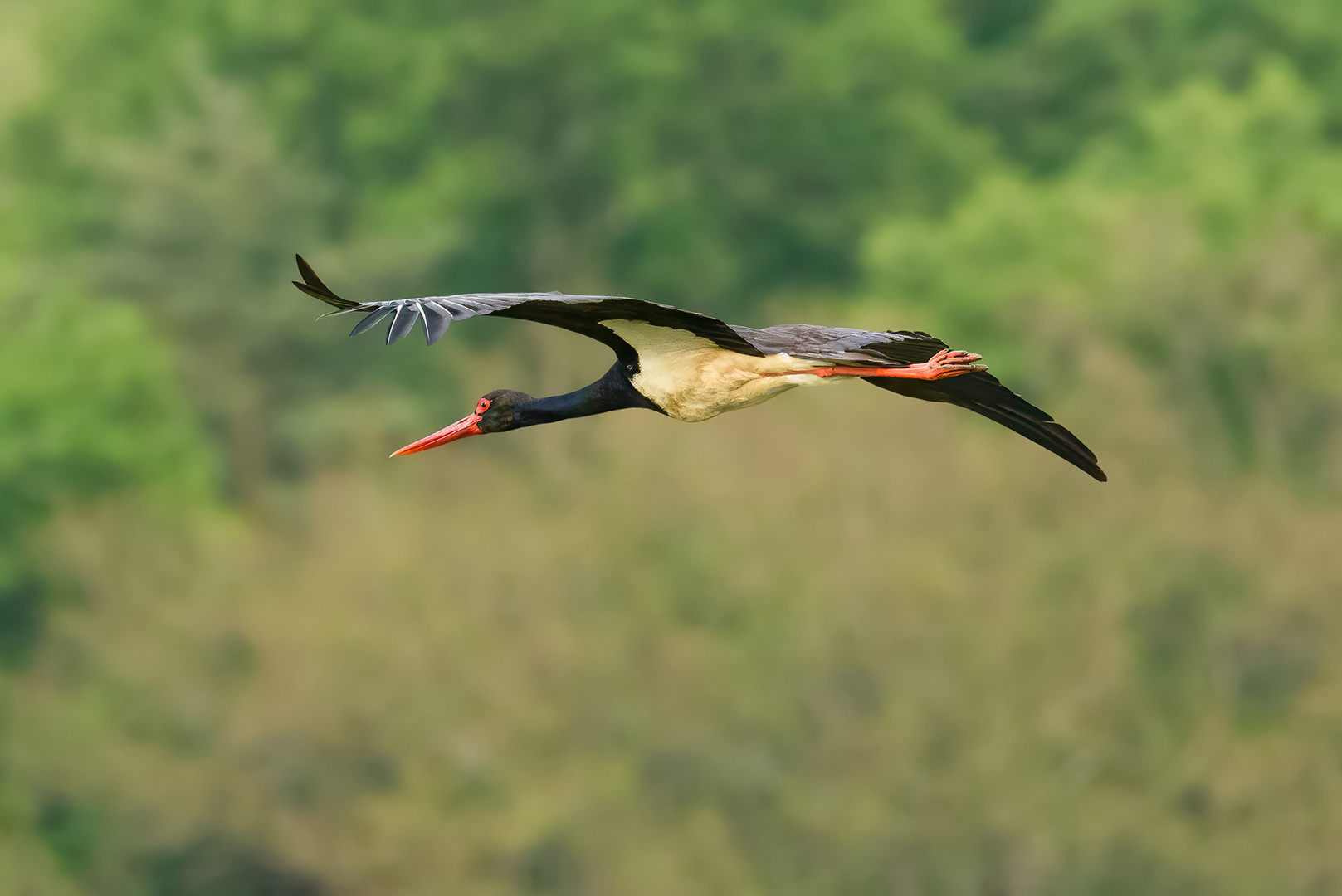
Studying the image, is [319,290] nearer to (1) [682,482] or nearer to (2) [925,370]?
(2) [925,370]

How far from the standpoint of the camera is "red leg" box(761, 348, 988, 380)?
25.8 ft

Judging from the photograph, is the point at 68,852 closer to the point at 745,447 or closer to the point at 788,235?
the point at 745,447

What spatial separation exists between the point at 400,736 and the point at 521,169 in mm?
18789

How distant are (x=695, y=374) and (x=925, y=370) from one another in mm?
830

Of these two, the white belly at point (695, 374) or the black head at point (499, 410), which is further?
the black head at point (499, 410)

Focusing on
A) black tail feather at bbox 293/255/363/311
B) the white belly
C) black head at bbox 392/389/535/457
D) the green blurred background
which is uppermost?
the green blurred background

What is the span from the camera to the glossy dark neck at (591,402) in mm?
8477

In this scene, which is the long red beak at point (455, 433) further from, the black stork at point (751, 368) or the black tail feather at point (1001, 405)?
the black tail feather at point (1001, 405)

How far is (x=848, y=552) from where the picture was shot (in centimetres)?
2416

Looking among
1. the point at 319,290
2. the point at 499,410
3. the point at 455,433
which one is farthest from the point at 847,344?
the point at 319,290

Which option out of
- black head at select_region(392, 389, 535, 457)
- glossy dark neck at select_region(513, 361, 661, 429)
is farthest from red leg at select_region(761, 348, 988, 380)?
black head at select_region(392, 389, 535, 457)

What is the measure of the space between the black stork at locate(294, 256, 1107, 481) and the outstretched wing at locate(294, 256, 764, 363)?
18mm

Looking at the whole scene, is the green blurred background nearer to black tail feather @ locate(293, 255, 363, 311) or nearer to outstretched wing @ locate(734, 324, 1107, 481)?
outstretched wing @ locate(734, 324, 1107, 481)

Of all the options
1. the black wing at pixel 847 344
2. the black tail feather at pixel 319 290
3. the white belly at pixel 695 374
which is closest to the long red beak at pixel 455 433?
the white belly at pixel 695 374
